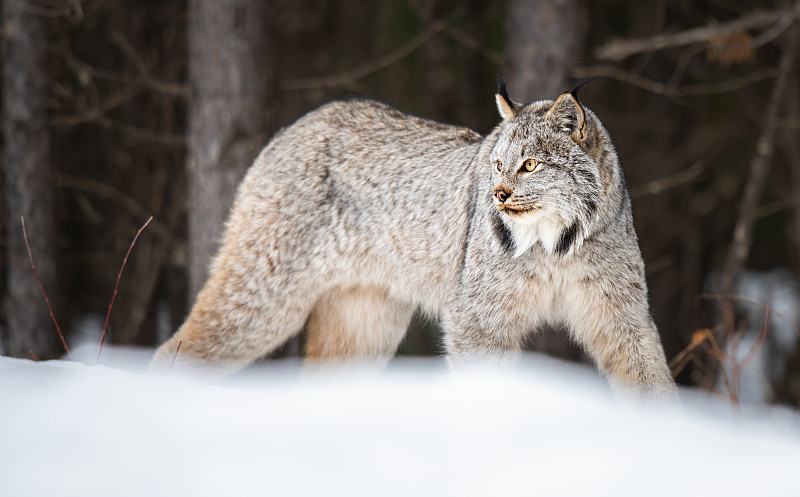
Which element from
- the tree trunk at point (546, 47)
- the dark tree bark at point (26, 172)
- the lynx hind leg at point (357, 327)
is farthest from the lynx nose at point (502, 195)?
the dark tree bark at point (26, 172)

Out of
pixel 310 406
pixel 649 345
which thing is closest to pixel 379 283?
pixel 649 345

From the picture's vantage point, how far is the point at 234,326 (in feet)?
13.9

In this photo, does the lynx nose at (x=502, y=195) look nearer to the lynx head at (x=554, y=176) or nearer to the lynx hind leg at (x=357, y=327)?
the lynx head at (x=554, y=176)

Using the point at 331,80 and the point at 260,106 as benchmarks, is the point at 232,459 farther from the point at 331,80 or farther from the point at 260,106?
the point at 331,80

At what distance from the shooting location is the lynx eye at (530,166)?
127 inches

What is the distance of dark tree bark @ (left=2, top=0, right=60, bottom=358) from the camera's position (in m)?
5.79

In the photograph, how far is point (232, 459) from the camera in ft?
6.74

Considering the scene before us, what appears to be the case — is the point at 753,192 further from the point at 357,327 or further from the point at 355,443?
the point at 355,443

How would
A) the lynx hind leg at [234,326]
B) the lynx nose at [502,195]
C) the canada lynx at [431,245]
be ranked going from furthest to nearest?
the lynx hind leg at [234,326]
the canada lynx at [431,245]
the lynx nose at [502,195]

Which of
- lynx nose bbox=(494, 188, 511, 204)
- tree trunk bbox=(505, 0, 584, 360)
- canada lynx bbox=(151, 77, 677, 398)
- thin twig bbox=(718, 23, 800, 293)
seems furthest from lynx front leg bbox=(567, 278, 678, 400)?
thin twig bbox=(718, 23, 800, 293)

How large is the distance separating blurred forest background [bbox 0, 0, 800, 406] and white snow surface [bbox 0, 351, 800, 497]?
11.8 feet

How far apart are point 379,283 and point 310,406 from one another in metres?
1.83

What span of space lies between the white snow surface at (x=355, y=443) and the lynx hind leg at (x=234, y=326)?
5.38 ft

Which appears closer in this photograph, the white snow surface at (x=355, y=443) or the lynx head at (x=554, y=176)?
the white snow surface at (x=355, y=443)
